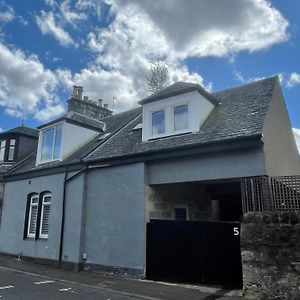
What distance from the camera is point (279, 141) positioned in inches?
466

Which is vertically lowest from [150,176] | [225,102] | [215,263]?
[215,263]

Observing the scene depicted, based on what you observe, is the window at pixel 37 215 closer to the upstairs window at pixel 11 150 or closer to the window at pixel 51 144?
the window at pixel 51 144

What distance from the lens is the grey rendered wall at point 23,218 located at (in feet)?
46.7

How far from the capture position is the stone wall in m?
7.36

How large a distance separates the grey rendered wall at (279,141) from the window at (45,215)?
10111 millimetres

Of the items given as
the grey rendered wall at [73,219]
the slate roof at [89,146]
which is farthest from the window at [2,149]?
the grey rendered wall at [73,219]

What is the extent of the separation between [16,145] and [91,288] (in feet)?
44.8

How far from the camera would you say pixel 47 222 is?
49.6ft

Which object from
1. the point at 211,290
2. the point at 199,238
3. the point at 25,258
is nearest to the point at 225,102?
the point at 199,238

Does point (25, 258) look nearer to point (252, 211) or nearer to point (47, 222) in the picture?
point (47, 222)

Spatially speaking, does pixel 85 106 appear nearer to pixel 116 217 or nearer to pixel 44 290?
pixel 116 217

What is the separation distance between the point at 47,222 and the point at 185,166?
7695 mm

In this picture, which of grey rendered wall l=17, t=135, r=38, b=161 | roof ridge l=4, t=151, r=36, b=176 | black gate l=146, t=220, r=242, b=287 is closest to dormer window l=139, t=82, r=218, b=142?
black gate l=146, t=220, r=242, b=287

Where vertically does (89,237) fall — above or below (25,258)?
above
